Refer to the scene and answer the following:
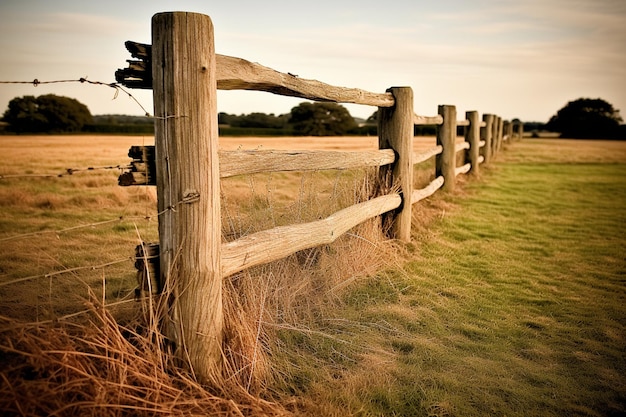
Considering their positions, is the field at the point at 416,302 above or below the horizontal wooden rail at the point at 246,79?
below

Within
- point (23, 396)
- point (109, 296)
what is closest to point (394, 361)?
point (23, 396)

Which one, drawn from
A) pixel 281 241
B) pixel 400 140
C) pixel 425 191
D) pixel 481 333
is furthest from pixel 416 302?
pixel 425 191

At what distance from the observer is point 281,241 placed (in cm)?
268

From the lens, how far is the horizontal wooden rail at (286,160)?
235cm

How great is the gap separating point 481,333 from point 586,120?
4871cm

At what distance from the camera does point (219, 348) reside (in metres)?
2.22

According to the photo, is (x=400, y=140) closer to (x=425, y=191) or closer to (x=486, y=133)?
(x=425, y=191)

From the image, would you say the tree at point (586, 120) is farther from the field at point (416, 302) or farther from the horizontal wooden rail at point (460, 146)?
the field at point (416, 302)

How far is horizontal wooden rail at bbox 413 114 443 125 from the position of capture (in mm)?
5330

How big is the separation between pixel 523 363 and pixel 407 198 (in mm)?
2336

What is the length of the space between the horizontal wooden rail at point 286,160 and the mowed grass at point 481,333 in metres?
0.99

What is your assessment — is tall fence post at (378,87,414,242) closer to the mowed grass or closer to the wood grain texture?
the mowed grass

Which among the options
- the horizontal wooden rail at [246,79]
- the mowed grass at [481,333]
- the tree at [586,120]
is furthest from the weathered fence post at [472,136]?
the tree at [586,120]

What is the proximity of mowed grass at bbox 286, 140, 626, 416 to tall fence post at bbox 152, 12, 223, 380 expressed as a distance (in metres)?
0.60
